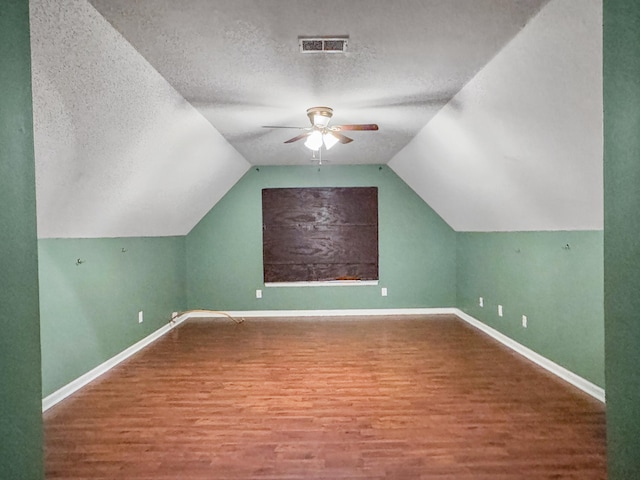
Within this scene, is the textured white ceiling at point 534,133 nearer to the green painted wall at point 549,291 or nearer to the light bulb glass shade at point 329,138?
the green painted wall at point 549,291

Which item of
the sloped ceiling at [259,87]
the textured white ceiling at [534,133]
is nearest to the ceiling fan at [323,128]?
the sloped ceiling at [259,87]

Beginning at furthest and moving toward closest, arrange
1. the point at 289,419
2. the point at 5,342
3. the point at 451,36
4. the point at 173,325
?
the point at 173,325
the point at 289,419
the point at 451,36
the point at 5,342

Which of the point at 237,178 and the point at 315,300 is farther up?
the point at 237,178

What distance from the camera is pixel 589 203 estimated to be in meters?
3.06

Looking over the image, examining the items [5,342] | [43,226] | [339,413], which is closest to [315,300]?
[339,413]

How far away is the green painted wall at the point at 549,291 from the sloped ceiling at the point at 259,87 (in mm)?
223

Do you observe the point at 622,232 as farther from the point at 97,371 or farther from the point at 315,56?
the point at 97,371

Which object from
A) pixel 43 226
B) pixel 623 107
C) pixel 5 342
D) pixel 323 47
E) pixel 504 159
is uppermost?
pixel 323 47

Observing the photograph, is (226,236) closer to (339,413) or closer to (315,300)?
(315,300)

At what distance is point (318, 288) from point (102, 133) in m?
4.06

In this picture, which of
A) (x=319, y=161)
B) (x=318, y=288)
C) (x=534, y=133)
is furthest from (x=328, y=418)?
(x=319, y=161)

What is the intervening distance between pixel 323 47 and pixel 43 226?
7.95 feet

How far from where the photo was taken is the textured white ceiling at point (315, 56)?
1.97m

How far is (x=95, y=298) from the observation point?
3.85 metres
